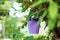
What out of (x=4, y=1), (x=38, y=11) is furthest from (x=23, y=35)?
(x=4, y=1)

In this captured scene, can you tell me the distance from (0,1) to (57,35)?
53cm

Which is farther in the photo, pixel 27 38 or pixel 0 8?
pixel 0 8

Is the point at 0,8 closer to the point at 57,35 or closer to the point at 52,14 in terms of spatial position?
the point at 57,35

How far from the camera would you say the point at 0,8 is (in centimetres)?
87

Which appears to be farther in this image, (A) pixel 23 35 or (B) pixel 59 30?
(A) pixel 23 35

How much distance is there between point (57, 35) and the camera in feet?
1.58

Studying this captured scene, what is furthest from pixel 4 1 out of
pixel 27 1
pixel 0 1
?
pixel 27 1

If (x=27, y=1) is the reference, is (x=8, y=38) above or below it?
below

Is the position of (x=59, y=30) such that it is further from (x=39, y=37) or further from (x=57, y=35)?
(x=39, y=37)

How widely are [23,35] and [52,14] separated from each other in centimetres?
41

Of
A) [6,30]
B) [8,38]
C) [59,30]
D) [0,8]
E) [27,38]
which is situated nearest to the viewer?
[59,30]

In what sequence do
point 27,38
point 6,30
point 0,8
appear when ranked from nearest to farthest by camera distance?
point 27,38, point 0,8, point 6,30

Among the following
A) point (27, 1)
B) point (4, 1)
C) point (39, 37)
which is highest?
point (4, 1)

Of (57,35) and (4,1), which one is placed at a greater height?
(4,1)
